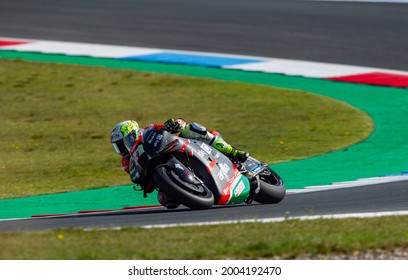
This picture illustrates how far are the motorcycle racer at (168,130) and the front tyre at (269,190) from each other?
45 cm

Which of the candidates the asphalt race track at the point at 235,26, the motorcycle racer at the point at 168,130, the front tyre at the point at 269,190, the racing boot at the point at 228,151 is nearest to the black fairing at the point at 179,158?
the motorcycle racer at the point at 168,130

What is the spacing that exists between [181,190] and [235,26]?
67.5 feet

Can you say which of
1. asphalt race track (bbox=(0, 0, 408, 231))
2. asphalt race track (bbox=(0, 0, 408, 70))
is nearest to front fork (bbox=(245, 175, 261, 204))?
asphalt race track (bbox=(0, 0, 408, 70))

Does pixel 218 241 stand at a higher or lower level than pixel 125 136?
lower

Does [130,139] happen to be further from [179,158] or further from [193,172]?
[193,172]

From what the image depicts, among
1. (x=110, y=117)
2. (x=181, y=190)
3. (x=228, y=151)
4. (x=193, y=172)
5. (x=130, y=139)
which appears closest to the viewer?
(x=181, y=190)

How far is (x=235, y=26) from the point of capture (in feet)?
107

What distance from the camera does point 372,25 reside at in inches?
1220

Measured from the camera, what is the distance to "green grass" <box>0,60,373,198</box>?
1817 cm

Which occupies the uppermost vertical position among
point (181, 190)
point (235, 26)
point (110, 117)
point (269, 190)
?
point (181, 190)

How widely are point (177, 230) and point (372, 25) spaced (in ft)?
69.6

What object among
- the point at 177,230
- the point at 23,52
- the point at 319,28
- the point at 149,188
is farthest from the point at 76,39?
the point at 177,230

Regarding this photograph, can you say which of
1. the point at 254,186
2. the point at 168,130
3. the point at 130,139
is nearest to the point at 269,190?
the point at 254,186

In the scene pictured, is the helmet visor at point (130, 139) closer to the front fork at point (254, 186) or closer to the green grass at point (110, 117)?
the front fork at point (254, 186)
